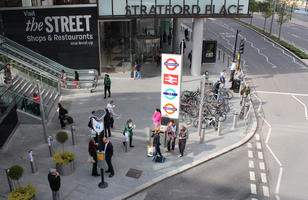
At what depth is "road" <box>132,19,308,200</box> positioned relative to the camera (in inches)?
441

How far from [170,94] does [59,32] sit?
13606 mm

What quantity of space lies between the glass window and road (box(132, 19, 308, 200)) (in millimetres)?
12469

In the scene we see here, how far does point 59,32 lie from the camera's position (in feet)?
76.6

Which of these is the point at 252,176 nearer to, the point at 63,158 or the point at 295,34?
the point at 63,158

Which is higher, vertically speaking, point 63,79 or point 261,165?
point 63,79

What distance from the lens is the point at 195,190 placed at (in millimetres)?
11281

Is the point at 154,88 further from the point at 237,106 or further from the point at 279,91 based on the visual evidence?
the point at 279,91

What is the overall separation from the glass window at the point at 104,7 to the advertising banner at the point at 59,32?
0.47 m

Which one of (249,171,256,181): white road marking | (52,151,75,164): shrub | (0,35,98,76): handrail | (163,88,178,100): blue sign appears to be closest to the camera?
(52,151,75,164): shrub

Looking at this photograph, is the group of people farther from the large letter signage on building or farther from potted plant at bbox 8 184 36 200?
the large letter signage on building

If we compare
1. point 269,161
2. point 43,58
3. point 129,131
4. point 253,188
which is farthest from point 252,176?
point 43,58

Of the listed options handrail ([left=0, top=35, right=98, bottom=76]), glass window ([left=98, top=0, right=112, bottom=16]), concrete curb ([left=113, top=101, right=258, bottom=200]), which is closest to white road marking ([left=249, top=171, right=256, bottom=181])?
concrete curb ([left=113, top=101, right=258, bottom=200])

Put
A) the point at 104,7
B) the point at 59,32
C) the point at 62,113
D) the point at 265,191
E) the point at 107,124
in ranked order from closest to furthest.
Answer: the point at 265,191 → the point at 107,124 → the point at 62,113 → the point at 104,7 → the point at 59,32

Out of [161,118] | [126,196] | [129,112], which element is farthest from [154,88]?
[126,196]
